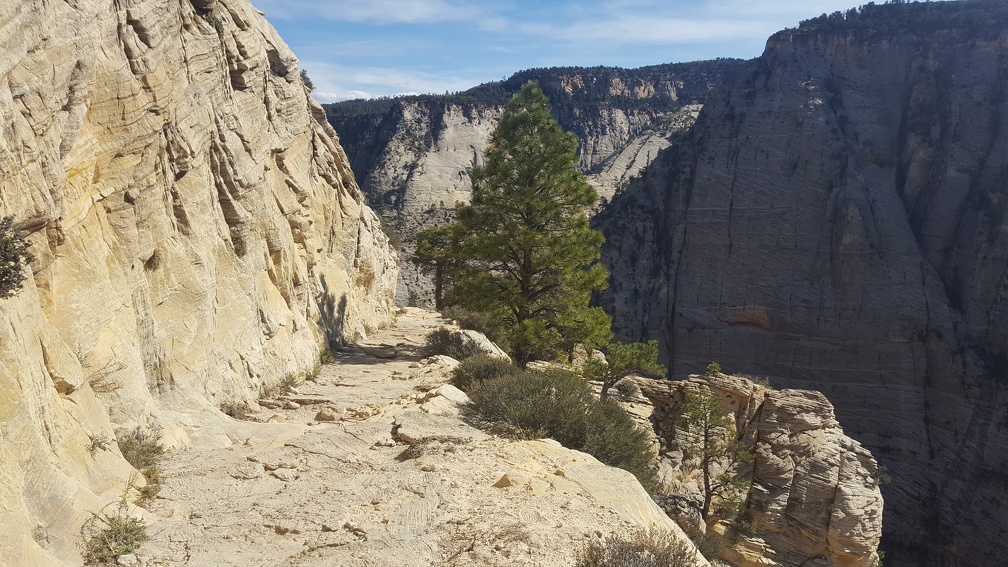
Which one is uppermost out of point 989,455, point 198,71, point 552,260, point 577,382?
point 198,71

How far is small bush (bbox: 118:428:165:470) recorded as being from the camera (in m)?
6.39

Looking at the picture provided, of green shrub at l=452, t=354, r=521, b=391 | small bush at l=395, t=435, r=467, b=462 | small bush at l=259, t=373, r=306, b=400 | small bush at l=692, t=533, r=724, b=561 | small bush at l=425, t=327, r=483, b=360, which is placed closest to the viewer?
small bush at l=395, t=435, r=467, b=462

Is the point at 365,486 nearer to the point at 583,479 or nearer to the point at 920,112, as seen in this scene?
the point at 583,479

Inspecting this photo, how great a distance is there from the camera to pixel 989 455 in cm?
3766

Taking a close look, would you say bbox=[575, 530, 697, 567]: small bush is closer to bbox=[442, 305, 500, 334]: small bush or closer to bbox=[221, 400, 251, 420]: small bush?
bbox=[221, 400, 251, 420]: small bush

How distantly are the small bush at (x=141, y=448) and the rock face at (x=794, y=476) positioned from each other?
11.0m

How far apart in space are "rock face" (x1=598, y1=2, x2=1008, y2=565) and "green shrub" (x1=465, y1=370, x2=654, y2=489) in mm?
33645

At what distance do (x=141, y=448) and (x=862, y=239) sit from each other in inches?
2041

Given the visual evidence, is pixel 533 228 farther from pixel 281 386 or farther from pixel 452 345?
pixel 281 386

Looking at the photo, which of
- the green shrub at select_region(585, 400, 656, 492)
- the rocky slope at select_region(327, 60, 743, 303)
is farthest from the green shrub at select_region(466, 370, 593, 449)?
the rocky slope at select_region(327, 60, 743, 303)

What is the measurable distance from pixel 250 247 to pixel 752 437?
12430mm

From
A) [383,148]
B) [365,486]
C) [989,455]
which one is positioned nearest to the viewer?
[365,486]

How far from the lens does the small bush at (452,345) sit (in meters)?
14.8

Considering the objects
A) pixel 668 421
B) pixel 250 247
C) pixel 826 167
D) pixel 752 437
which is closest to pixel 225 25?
pixel 250 247
